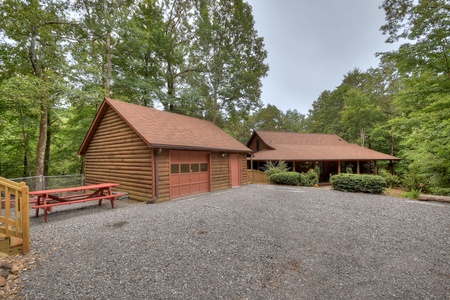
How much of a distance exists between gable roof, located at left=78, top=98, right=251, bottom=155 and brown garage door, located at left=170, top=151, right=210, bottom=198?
1.93ft

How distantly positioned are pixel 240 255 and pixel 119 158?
27.3ft

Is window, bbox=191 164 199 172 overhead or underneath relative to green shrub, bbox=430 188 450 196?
overhead

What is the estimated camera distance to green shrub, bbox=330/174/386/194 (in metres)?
10.2

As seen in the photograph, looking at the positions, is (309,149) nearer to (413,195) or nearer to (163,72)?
(413,195)

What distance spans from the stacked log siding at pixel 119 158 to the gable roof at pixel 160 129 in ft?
1.50

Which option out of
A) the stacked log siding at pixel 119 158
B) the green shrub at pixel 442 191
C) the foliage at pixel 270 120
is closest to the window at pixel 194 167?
the stacked log siding at pixel 119 158

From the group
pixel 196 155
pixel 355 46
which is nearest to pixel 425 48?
pixel 196 155

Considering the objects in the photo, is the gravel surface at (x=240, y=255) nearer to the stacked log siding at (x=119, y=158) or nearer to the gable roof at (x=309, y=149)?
the stacked log siding at (x=119, y=158)

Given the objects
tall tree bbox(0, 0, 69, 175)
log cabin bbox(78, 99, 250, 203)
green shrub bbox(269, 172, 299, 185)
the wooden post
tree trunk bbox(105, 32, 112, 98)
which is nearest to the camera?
the wooden post

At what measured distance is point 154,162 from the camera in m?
7.98

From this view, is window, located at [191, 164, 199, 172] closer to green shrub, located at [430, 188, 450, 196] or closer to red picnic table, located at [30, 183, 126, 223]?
red picnic table, located at [30, 183, 126, 223]

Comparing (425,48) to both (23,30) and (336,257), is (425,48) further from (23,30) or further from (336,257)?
(23,30)

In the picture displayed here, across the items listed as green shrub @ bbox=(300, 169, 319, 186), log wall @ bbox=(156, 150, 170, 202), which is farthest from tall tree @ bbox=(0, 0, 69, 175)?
green shrub @ bbox=(300, 169, 319, 186)

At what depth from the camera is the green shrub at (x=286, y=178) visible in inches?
552
